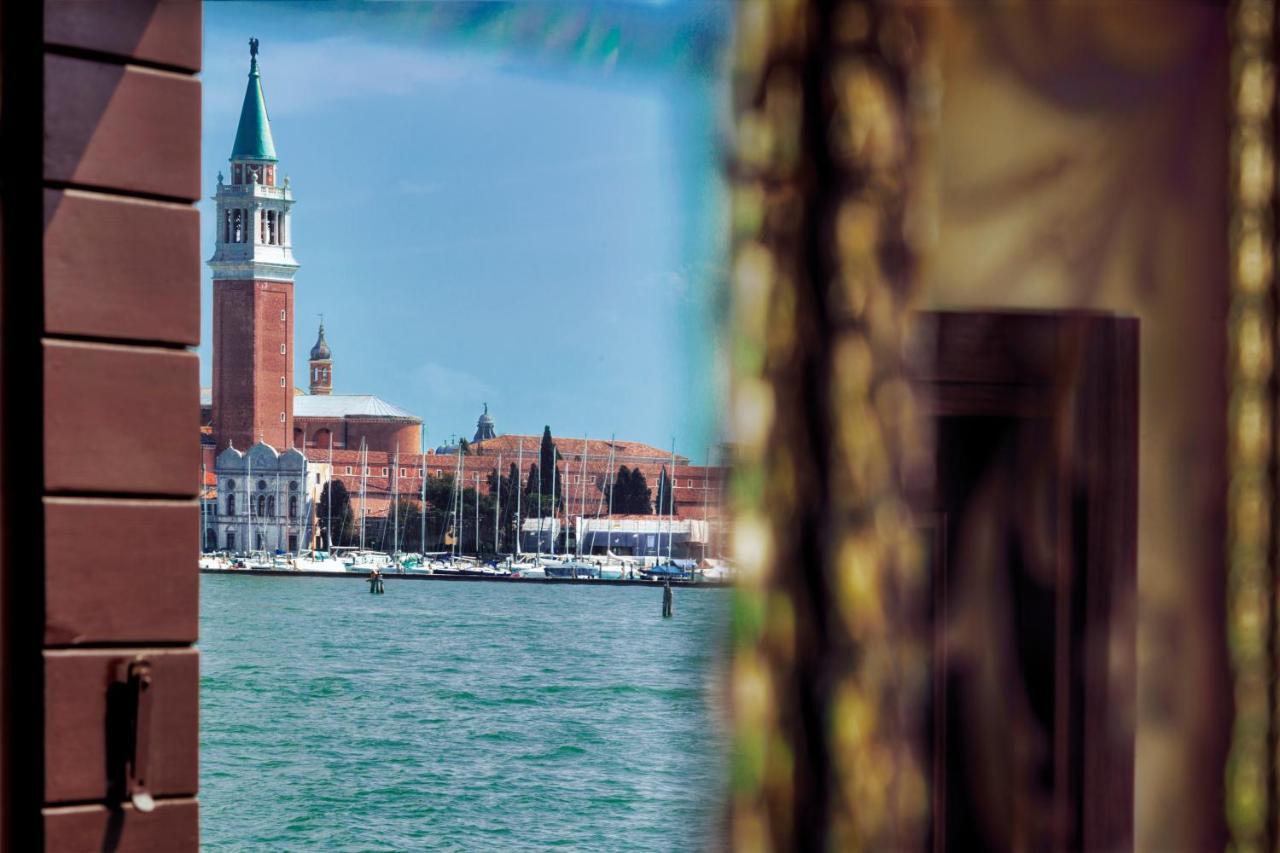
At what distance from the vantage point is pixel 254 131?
63.5 metres

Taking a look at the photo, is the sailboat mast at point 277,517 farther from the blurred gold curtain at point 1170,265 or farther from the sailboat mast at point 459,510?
the blurred gold curtain at point 1170,265

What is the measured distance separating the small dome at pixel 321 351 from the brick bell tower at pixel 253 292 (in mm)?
5687

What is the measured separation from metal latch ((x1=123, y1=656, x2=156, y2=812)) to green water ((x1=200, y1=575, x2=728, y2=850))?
14086 mm

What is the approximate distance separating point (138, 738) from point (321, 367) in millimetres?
67222

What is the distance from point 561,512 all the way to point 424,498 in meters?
5.24

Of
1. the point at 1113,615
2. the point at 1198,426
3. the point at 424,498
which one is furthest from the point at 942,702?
the point at 424,498

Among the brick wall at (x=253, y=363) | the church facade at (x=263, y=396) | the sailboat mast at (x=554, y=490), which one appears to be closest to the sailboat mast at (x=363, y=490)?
the church facade at (x=263, y=396)

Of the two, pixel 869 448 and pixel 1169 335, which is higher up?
pixel 1169 335

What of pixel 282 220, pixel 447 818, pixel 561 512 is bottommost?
pixel 447 818

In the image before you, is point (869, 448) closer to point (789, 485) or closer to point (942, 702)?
point (789, 485)

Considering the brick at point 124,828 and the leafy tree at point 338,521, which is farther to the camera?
the leafy tree at point 338,521

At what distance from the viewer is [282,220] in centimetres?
6359

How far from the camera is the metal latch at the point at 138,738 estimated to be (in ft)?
5.56

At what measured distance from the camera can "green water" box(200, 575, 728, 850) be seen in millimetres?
23250
